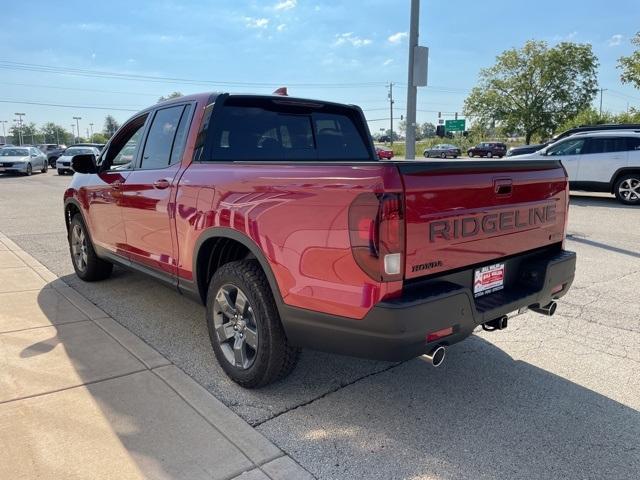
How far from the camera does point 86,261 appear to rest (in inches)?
219

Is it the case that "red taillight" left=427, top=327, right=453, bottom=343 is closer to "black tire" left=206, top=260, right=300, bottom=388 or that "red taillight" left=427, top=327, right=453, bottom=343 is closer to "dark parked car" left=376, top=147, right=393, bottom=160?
"black tire" left=206, top=260, right=300, bottom=388

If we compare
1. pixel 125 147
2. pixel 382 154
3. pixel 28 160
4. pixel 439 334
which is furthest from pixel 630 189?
pixel 28 160

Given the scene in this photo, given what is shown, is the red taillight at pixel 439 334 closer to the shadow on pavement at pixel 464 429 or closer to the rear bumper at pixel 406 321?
the rear bumper at pixel 406 321

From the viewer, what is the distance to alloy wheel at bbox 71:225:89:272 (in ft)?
18.4

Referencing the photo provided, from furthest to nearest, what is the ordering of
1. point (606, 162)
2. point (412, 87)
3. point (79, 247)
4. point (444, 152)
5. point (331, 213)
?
point (444, 152) → point (606, 162) → point (412, 87) → point (79, 247) → point (331, 213)

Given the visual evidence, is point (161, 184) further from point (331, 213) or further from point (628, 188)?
point (628, 188)

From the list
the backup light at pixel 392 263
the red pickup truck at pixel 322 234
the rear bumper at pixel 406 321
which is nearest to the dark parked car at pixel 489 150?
the red pickup truck at pixel 322 234

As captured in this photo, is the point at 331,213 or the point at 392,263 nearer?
the point at 392,263

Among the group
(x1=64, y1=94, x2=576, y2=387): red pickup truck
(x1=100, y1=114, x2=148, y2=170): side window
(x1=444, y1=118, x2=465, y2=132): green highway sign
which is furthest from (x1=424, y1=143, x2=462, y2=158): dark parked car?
(x1=64, y1=94, x2=576, y2=387): red pickup truck

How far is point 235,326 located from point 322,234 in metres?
1.10

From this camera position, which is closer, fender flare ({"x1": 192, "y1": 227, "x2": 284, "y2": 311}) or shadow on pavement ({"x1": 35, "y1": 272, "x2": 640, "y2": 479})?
shadow on pavement ({"x1": 35, "y1": 272, "x2": 640, "y2": 479})

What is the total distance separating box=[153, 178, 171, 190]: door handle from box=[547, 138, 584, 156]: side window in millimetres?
12506

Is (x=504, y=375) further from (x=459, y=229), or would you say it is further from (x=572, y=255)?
(x=459, y=229)

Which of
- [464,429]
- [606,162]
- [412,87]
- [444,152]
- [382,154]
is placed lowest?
[464,429]
